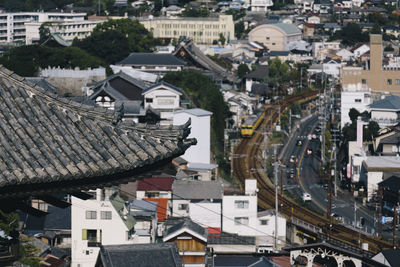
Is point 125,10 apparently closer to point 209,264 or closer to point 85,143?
point 209,264

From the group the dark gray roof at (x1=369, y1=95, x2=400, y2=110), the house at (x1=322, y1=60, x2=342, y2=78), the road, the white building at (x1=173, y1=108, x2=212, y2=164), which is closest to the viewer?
the road

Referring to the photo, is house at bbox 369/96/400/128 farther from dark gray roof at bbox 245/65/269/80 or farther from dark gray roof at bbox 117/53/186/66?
dark gray roof at bbox 245/65/269/80

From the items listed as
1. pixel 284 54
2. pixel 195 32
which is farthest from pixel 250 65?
pixel 195 32

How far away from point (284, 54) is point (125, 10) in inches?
727

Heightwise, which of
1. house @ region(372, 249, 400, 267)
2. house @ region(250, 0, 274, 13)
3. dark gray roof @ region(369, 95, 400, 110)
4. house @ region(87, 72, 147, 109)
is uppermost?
house @ region(250, 0, 274, 13)

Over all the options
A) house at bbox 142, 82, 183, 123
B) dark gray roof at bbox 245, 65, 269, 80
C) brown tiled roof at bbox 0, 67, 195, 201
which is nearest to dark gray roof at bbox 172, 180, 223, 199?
house at bbox 142, 82, 183, 123

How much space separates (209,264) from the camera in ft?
54.9

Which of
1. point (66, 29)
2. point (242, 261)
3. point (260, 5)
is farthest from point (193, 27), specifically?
point (242, 261)

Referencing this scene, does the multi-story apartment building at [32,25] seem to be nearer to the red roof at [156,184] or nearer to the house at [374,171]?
the house at [374,171]

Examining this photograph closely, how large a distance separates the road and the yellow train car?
1.63 metres

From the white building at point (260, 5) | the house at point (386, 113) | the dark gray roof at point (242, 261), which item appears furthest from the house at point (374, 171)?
the white building at point (260, 5)

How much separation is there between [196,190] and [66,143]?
1688 cm

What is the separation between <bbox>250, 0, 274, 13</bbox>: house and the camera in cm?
7362

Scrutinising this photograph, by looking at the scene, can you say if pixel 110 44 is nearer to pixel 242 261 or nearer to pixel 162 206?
pixel 162 206
